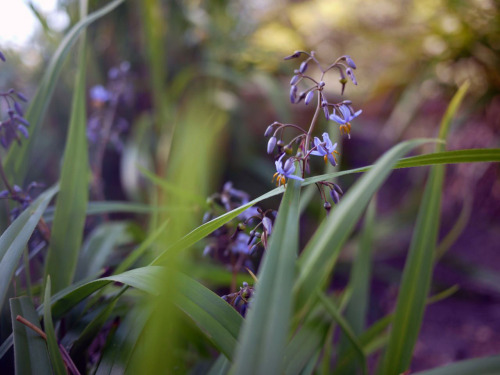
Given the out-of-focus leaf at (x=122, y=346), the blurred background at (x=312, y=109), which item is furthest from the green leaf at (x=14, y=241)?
the blurred background at (x=312, y=109)

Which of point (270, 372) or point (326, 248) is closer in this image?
point (270, 372)

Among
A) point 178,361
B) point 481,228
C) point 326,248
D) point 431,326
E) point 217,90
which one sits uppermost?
point 217,90

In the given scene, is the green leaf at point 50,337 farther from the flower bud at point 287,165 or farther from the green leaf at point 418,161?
the flower bud at point 287,165

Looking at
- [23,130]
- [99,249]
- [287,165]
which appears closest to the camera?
[287,165]

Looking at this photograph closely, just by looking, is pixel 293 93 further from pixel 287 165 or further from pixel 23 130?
pixel 23 130

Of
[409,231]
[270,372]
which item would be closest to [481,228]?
[409,231]

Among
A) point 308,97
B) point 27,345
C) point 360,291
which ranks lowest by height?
point 360,291

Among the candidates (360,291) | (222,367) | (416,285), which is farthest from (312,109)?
(222,367)

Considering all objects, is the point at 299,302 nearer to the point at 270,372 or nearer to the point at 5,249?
the point at 270,372
